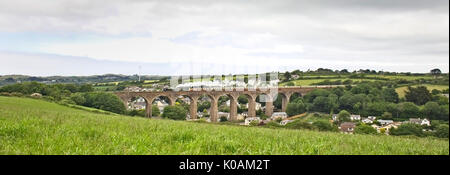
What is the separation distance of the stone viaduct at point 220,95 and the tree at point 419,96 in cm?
2822

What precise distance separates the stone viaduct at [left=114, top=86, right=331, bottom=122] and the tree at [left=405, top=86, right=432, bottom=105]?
2822 cm

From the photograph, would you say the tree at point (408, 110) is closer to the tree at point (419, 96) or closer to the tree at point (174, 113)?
the tree at point (419, 96)

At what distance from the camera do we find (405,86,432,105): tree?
7494 cm

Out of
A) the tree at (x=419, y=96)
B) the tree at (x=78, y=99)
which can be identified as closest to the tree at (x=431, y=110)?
the tree at (x=419, y=96)

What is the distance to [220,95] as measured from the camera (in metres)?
81.0

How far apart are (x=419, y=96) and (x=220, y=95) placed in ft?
150

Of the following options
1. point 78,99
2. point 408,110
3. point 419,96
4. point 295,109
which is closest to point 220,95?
point 295,109

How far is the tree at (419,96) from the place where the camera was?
74.9m

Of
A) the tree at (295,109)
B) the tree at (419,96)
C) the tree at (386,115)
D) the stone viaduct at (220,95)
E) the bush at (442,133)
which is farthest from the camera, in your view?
the tree at (295,109)

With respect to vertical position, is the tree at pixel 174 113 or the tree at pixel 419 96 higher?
the tree at pixel 419 96

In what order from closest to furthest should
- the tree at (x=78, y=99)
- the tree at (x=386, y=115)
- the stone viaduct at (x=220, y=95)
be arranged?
the tree at (x=78, y=99)
the stone viaduct at (x=220, y=95)
the tree at (x=386, y=115)

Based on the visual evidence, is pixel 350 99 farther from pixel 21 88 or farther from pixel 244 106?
pixel 21 88

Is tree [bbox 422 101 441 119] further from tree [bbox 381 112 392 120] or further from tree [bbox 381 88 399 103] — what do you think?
tree [bbox 381 88 399 103]

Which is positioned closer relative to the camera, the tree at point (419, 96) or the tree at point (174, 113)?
the tree at point (174, 113)
